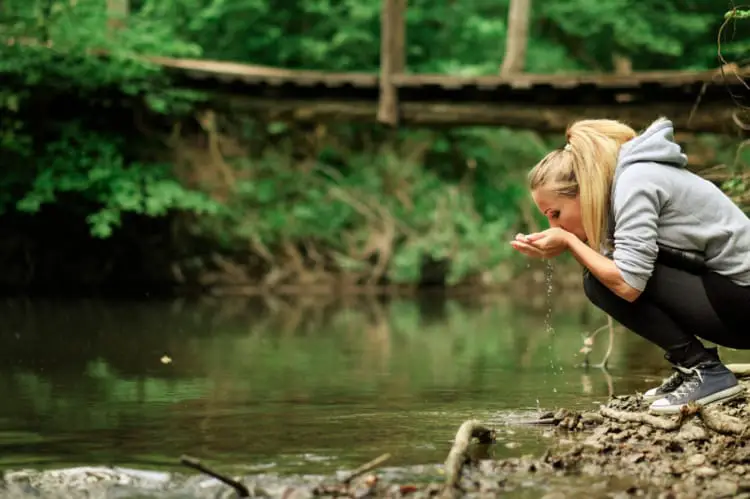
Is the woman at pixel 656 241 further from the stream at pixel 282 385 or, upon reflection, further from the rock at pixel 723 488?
the rock at pixel 723 488

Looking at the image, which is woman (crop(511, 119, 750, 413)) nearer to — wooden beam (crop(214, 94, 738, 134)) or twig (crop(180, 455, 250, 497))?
twig (crop(180, 455, 250, 497))

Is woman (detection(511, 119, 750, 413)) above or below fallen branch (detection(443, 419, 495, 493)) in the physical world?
above

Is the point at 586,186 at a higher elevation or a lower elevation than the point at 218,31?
lower

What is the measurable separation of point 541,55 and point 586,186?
17799 mm

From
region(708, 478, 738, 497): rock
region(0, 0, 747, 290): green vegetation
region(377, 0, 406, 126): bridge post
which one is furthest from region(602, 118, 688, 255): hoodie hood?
region(0, 0, 747, 290): green vegetation

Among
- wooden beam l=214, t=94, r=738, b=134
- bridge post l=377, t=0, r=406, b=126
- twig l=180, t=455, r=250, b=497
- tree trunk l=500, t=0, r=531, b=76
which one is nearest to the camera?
twig l=180, t=455, r=250, b=497

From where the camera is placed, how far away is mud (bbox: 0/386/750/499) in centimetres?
283

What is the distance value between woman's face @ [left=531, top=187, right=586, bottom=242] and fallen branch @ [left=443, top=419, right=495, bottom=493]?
0.71 m

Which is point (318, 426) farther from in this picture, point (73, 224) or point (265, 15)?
point (265, 15)

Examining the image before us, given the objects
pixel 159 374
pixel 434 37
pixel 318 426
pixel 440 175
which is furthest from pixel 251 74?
pixel 318 426

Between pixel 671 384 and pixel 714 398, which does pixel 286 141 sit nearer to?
pixel 671 384

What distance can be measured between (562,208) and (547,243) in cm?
13

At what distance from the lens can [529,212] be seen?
18250 millimetres

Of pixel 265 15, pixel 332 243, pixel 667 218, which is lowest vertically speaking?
pixel 332 243
